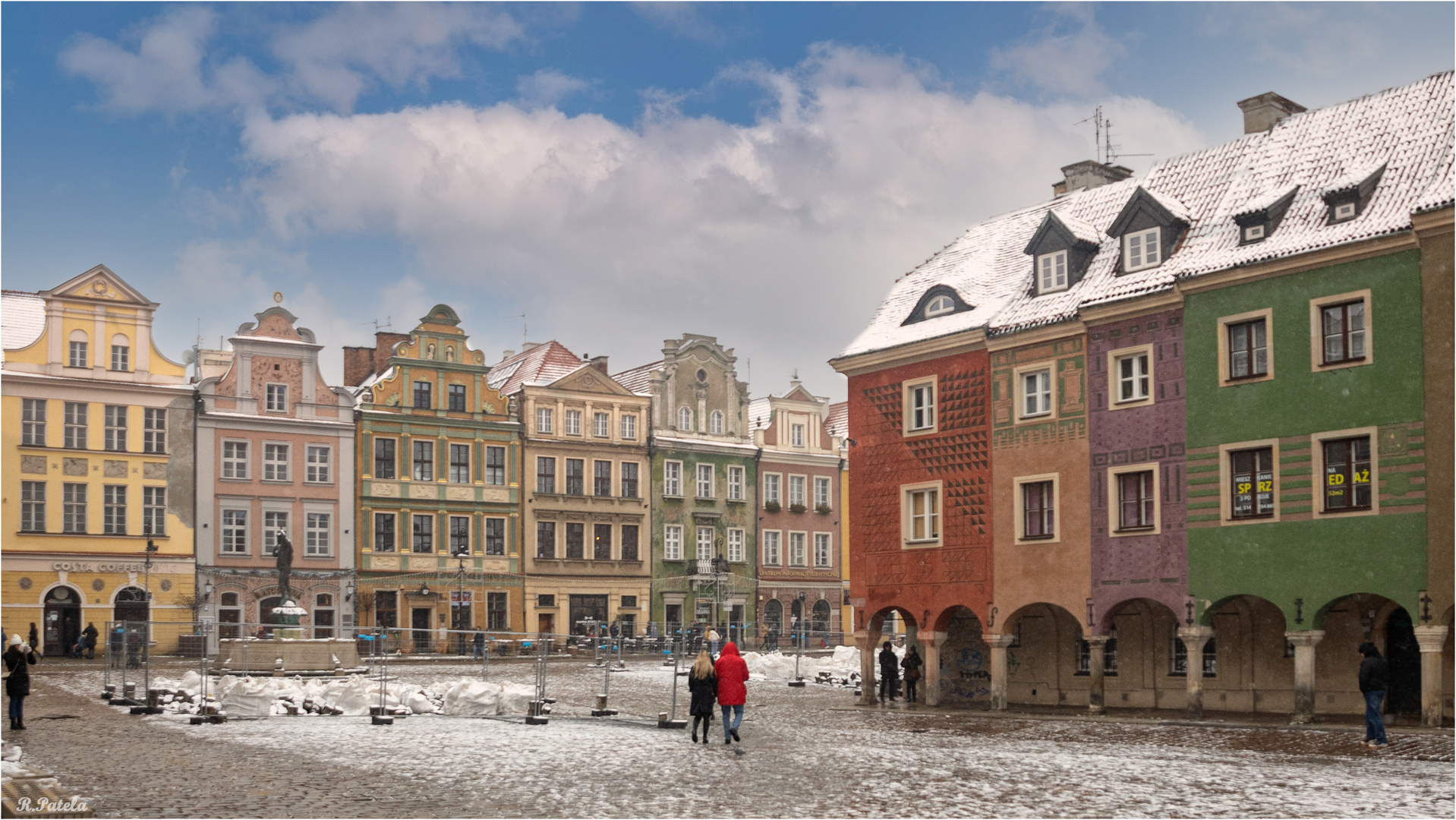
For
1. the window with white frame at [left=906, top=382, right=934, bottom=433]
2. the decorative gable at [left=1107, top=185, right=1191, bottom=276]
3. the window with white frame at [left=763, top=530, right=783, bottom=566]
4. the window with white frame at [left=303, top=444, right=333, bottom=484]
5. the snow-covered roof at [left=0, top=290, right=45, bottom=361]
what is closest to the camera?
the decorative gable at [left=1107, top=185, right=1191, bottom=276]

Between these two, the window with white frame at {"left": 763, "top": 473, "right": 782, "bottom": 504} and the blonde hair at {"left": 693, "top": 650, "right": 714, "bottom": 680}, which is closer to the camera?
the blonde hair at {"left": 693, "top": 650, "right": 714, "bottom": 680}

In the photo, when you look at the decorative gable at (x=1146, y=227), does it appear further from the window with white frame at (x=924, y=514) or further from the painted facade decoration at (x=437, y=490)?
the painted facade decoration at (x=437, y=490)

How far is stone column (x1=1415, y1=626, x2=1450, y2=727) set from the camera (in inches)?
1029

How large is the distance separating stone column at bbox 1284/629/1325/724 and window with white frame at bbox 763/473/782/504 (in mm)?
45693

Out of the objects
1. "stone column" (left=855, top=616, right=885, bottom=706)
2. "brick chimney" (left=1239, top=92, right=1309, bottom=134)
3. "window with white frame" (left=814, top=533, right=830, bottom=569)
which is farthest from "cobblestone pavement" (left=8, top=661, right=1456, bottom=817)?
"window with white frame" (left=814, top=533, right=830, bottom=569)

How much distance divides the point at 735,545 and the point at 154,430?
87.3 feet

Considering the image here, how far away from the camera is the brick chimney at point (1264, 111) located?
34.9 m

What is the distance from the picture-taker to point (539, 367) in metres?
69.2

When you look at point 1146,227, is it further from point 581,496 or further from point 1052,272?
point 581,496

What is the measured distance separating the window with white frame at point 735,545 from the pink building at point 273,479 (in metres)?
18.1

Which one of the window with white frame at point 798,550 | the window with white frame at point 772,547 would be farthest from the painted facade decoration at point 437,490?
the window with white frame at point 798,550

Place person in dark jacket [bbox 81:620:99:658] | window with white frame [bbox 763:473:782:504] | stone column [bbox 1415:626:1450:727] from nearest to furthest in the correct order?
stone column [bbox 1415:626:1450:727]
person in dark jacket [bbox 81:620:99:658]
window with white frame [bbox 763:473:782:504]

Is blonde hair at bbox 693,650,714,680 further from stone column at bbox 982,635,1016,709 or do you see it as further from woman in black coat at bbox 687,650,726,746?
stone column at bbox 982,635,1016,709

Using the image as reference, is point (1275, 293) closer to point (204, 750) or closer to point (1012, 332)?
point (1012, 332)
